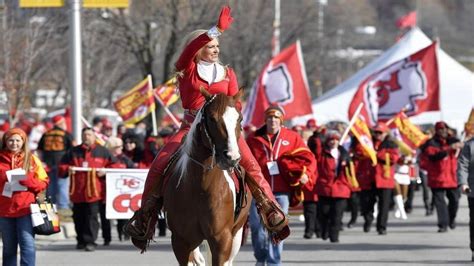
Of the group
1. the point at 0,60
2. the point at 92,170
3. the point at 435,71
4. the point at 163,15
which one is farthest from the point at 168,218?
the point at 163,15

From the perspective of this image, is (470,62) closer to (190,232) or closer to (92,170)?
(92,170)

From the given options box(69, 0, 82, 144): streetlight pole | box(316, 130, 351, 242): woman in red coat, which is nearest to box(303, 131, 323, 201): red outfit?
box(316, 130, 351, 242): woman in red coat

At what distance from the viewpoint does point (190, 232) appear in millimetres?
11539

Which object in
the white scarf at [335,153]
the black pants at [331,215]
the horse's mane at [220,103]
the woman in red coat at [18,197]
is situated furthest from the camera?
the white scarf at [335,153]

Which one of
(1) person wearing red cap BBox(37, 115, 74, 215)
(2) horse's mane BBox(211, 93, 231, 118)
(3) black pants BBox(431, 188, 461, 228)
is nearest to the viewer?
(2) horse's mane BBox(211, 93, 231, 118)

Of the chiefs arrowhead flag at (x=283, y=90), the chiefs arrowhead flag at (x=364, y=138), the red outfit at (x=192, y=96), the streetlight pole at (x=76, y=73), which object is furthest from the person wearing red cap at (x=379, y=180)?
the red outfit at (x=192, y=96)

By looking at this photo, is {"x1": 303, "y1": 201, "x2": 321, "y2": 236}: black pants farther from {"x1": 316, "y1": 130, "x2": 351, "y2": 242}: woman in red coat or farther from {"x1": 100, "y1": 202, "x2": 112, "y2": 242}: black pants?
{"x1": 100, "y1": 202, "x2": 112, "y2": 242}: black pants

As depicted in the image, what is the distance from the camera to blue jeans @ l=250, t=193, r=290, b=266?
1497 centimetres

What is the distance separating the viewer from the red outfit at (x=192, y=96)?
39.3 ft

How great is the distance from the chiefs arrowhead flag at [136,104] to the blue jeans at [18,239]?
491 inches

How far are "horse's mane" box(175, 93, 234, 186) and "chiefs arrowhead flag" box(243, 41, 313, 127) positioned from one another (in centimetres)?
1429

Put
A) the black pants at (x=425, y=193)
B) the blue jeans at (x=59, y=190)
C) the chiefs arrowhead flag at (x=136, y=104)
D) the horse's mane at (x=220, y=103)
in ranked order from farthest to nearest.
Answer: the black pants at (x=425, y=193)
the chiefs arrowhead flag at (x=136, y=104)
the blue jeans at (x=59, y=190)
the horse's mane at (x=220, y=103)

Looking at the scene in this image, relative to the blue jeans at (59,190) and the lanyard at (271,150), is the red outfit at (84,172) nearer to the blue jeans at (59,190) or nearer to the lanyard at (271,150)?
the lanyard at (271,150)

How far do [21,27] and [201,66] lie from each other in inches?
656
